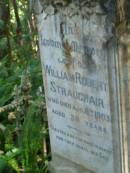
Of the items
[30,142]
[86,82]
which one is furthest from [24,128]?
[86,82]

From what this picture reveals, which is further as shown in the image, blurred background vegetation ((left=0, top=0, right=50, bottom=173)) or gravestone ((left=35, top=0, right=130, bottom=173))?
blurred background vegetation ((left=0, top=0, right=50, bottom=173))

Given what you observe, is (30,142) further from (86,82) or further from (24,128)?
(86,82)

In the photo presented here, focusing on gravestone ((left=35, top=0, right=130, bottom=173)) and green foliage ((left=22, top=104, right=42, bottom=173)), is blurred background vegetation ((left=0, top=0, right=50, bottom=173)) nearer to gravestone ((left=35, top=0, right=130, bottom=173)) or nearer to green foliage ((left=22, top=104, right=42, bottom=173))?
green foliage ((left=22, top=104, right=42, bottom=173))

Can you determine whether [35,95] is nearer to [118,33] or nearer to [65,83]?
[65,83]

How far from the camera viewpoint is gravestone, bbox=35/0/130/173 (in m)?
3.89

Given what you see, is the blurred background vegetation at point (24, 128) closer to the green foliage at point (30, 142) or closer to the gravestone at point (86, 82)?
the green foliage at point (30, 142)

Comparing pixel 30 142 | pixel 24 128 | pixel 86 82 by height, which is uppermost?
pixel 86 82

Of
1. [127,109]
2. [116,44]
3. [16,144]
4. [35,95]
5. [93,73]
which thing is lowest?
[16,144]

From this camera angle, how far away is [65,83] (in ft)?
14.7

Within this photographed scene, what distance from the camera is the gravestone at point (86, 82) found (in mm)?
3885

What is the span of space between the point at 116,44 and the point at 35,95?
2.58m

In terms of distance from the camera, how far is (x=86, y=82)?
13.9ft

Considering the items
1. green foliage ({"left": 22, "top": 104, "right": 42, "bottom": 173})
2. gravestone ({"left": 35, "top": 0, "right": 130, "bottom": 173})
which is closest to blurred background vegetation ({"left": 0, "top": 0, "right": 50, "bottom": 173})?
green foliage ({"left": 22, "top": 104, "right": 42, "bottom": 173})

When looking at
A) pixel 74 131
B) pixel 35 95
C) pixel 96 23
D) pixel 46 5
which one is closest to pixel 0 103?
pixel 35 95
